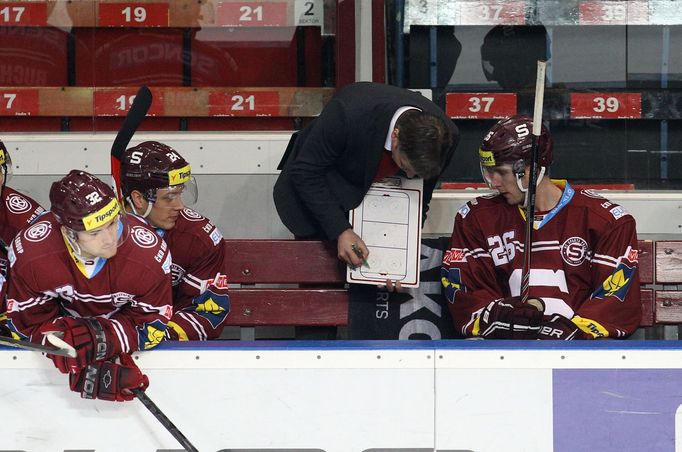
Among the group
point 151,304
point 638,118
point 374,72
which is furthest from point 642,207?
point 151,304

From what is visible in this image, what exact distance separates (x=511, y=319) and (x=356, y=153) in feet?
2.27

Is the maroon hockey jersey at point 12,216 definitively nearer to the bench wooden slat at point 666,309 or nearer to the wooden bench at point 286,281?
the wooden bench at point 286,281

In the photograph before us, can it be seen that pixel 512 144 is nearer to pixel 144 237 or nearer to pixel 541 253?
pixel 541 253

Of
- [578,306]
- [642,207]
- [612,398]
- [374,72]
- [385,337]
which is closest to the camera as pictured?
[612,398]

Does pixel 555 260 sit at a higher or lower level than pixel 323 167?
lower

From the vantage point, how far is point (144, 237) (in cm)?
282

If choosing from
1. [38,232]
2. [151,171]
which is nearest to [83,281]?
[38,232]

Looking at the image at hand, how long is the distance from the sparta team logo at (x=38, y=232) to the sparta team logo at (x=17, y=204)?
68 centimetres

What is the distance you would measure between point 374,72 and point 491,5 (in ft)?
1.79

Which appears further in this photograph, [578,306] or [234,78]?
[234,78]

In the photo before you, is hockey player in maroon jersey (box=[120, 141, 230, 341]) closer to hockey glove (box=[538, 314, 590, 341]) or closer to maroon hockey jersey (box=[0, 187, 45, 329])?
maroon hockey jersey (box=[0, 187, 45, 329])

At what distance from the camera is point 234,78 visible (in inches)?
183

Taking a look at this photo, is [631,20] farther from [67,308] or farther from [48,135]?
[67,308]

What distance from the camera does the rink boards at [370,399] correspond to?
261cm
